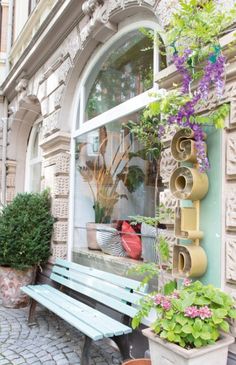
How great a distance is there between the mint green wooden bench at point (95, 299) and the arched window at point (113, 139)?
72cm

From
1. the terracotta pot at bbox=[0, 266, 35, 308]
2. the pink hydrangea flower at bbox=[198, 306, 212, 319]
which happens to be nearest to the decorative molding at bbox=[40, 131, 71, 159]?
the terracotta pot at bbox=[0, 266, 35, 308]

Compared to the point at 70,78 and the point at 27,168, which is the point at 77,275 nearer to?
the point at 70,78

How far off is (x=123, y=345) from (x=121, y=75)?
3320 millimetres

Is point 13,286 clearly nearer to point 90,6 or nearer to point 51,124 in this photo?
point 51,124

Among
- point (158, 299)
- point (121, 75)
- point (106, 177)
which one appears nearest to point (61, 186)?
point (106, 177)

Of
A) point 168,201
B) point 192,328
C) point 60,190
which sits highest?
point 60,190

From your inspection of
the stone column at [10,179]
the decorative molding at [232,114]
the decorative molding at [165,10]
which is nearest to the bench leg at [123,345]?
the decorative molding at [232,114]

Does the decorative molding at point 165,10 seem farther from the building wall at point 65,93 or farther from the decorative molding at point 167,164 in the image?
the decorative molding at point 167,164

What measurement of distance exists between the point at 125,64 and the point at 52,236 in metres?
2.71

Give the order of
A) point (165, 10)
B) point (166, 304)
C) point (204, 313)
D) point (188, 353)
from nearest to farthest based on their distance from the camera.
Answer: point (188, 353)
point (204, 313)
point (166, 304)
point (165, 10)

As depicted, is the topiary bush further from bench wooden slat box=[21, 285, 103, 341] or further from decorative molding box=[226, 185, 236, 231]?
decorative molding box=[226, 185, 236, 231]

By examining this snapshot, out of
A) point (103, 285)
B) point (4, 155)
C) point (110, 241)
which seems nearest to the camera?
point (103, 285)

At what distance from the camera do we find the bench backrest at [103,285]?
332cm

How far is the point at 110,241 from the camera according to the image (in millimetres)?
4492
